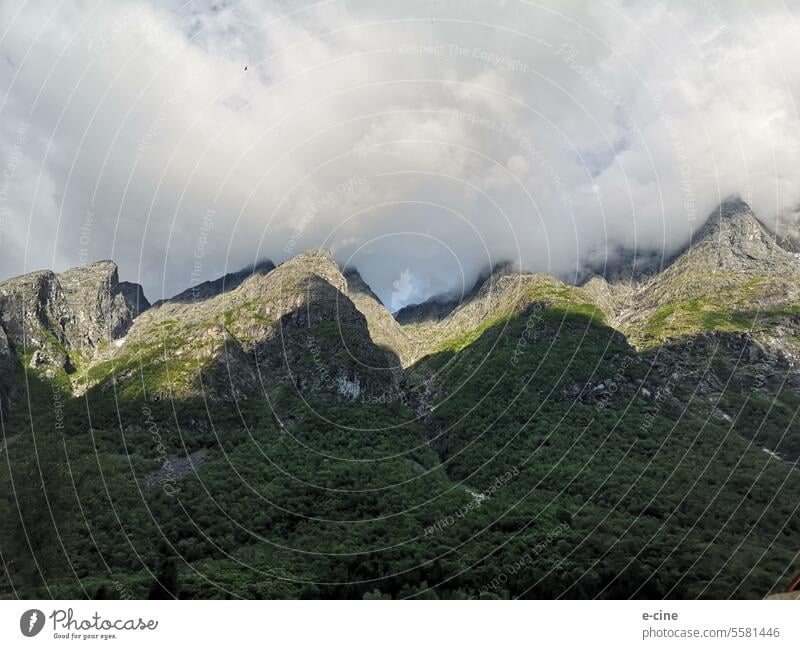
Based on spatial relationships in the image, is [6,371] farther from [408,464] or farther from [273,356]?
[408,464]

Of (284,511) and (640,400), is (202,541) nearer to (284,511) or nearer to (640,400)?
Result: (284,511)

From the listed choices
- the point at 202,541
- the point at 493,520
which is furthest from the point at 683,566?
the point at 202,541

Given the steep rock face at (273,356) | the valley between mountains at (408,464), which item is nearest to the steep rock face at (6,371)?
the valley between mountains at (408,464)

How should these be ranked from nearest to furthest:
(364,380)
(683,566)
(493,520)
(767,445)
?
(683,566) → (493,520) → (767,445) → (364,380)

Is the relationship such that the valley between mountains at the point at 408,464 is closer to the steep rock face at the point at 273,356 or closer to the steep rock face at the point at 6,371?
the steep rock face at the point at 273,356

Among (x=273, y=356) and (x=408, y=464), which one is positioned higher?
(x=273, y=356)

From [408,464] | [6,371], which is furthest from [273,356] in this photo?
[6,371]

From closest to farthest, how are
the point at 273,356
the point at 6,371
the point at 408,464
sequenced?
the point at 408,464 < the point at 6,371 < the point at 273,356

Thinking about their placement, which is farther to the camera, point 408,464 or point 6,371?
point 6,371
